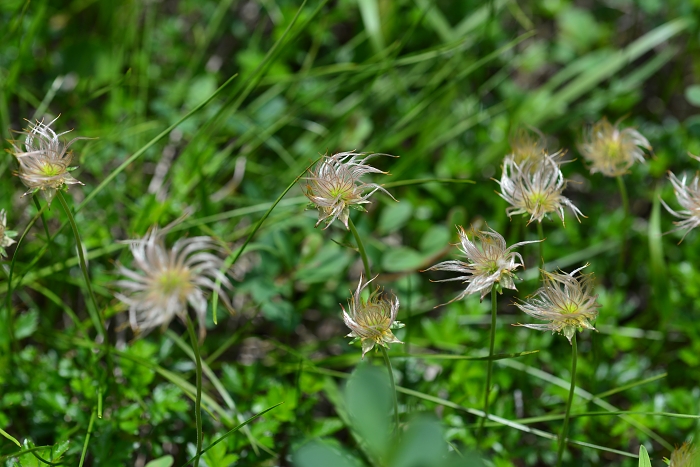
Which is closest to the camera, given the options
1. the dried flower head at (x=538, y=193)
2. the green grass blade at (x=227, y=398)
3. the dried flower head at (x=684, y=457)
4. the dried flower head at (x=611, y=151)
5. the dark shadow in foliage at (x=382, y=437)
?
the dark shadow in foliage at (x=382, y=437)

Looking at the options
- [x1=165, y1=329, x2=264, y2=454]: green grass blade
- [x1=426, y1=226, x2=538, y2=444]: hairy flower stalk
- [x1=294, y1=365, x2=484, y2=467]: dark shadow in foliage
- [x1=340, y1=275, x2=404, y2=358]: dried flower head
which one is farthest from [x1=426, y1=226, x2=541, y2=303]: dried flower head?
[x1=165, y1=329, x2=264, y2=454]: green grass blade

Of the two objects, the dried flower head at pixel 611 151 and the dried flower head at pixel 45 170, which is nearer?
the dried flower head at pixel 45 170

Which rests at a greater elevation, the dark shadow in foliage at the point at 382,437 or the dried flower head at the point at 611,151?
the dark shadow in foliage at the point at 382,437

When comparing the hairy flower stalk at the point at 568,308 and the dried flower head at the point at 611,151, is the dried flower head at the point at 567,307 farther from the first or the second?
the dried flower head at the point at 611,151

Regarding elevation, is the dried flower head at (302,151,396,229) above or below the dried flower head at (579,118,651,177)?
A: above

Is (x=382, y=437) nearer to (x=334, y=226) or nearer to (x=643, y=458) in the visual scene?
(x=643, y=458)

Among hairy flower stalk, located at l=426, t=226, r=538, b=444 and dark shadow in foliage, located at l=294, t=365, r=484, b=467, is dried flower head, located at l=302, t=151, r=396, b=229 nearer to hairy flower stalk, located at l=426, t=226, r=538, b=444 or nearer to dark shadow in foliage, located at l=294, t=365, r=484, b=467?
hairy flower stalk, located at l=426, t=226, r=538, b=444

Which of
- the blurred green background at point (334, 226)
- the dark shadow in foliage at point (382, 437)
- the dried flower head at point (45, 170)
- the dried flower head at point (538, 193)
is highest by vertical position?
the dried flower head at point (45, 170)

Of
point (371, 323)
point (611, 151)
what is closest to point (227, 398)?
point (371, 323)

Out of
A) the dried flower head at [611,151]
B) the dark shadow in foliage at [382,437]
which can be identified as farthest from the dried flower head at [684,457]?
the dried flower head at [611,151]

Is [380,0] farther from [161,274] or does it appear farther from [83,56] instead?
[161,274]
